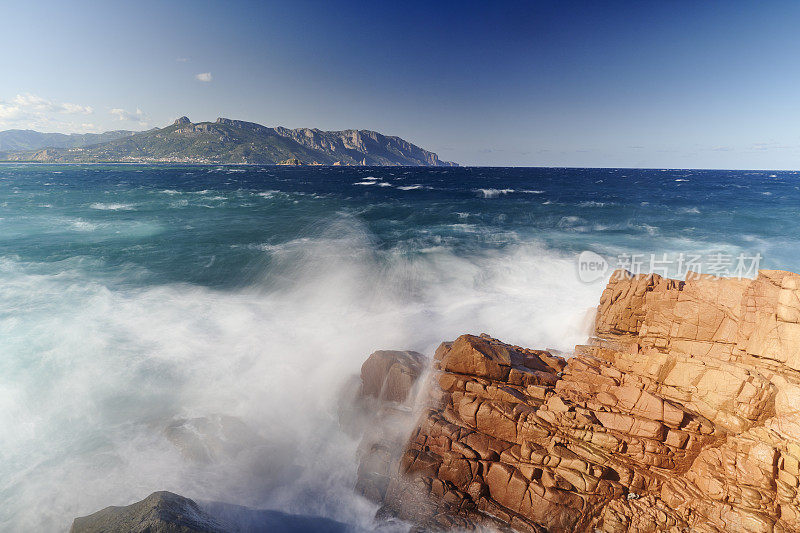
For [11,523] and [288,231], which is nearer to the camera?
[11,523]

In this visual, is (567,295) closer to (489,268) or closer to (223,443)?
(489,268)

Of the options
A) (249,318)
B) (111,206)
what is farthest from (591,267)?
(111,206)

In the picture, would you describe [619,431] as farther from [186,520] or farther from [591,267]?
[591,267]

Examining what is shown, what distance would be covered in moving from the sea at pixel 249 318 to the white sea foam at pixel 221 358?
0.24 feet

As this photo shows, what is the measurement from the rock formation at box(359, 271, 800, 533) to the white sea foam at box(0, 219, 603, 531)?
2.69 meters

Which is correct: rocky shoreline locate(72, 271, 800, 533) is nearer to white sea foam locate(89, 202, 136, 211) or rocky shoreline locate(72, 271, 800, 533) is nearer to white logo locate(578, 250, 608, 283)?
white logo locate(578, 250, 608, 283)

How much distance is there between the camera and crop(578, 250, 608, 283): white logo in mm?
24436

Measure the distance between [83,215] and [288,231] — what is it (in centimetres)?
2718

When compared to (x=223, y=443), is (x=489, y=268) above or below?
above

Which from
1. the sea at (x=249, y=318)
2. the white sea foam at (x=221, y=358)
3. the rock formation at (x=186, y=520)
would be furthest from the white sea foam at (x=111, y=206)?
the rock formation at (x=186, y=520)

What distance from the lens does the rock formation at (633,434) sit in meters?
7.11

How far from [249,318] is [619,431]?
17738 millimetres

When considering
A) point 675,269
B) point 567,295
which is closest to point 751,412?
point 567,295

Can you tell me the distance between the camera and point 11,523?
8.73 m
